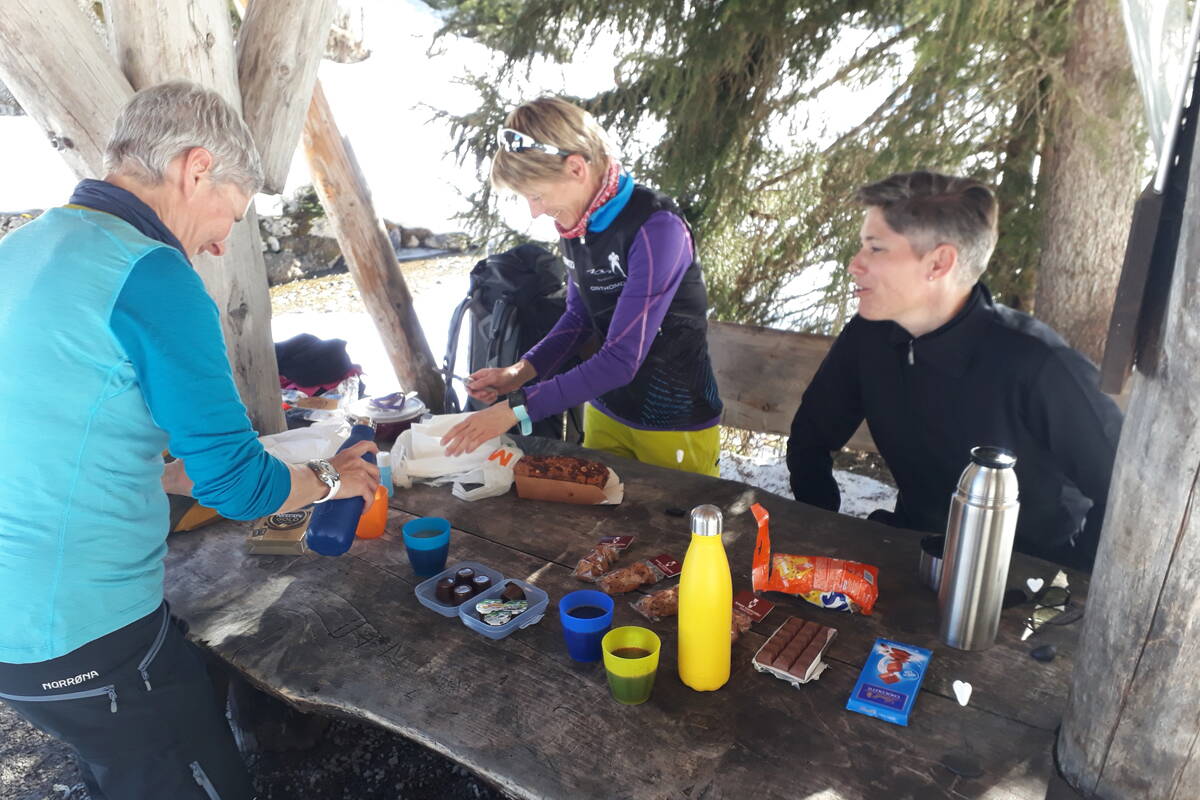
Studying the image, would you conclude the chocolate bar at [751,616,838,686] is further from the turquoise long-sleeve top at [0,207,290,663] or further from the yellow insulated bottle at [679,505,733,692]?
the turquoise long-sleeve top at [0,207,290,663]

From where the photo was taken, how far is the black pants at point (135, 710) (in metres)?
1.52

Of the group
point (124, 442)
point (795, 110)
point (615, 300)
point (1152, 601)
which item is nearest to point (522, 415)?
point (615, 300)

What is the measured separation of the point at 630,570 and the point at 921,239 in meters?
1.22

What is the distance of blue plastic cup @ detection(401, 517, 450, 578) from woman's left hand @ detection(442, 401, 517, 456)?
1.65ft

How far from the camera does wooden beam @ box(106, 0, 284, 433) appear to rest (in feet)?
7.79

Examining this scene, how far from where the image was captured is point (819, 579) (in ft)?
5.85

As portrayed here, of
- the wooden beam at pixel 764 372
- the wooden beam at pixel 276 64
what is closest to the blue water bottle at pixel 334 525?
the wooden beam at pixel 276 64

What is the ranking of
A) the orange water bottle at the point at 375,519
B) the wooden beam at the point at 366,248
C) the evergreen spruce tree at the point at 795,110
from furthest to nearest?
the wooden beam at the point at 366,248, the evergreen spruce tree at the point at 795,110, the orange water bottle at the point at 375,519

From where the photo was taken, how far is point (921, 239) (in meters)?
2.20

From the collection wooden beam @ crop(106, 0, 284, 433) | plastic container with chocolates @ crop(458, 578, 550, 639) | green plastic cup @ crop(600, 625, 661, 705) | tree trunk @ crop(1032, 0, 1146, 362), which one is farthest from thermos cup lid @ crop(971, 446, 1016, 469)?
tree trunk @ crop(1032, 0, 1146, 362)

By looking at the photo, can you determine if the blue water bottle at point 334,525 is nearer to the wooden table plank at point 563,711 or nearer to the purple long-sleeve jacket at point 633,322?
the wooden table plank at point 563,711

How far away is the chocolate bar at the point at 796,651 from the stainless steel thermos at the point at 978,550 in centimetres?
24

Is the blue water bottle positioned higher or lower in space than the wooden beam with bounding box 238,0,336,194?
lower

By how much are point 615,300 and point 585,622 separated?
1.51 meters
